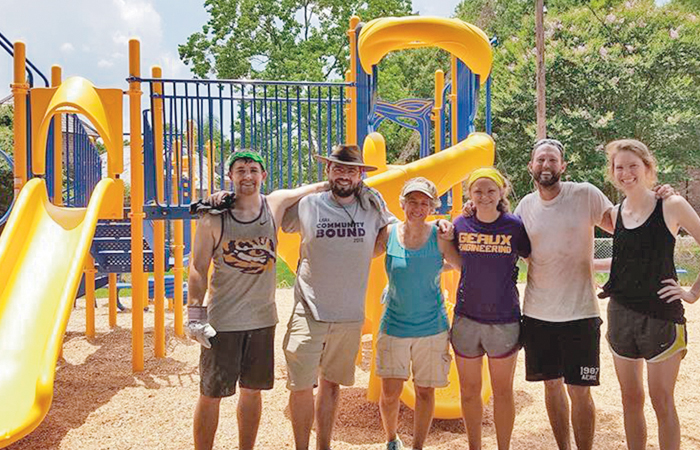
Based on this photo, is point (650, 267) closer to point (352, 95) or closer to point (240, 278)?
point (240, 278)

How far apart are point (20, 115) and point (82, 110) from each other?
1.18 m

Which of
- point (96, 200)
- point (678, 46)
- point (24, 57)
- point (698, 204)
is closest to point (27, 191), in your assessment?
point (96, 200)

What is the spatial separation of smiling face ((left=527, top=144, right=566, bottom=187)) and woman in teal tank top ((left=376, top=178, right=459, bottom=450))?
1.84 feet

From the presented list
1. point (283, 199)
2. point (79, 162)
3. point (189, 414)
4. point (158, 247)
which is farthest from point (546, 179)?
point (79, 162)

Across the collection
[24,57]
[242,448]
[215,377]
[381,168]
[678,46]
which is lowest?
[242,448]

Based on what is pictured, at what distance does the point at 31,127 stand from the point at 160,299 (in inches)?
83.4

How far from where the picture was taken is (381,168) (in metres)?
4.66

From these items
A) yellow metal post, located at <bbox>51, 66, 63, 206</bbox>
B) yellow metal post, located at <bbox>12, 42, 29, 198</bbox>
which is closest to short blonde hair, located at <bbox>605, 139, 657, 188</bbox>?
yellow metal post, located at <bbox>12, 42, 29, 198</bbox>

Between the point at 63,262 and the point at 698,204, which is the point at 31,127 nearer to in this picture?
the point at 63,262

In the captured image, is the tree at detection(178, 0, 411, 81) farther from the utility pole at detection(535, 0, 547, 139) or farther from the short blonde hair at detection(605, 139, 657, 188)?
the short blonde hair at detection(605, 139, 657, 188)

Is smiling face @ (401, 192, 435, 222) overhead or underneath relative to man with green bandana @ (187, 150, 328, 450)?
overhead

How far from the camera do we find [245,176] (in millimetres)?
3238

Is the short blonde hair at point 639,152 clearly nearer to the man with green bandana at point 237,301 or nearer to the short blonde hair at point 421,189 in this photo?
the short blonde hair at point 421,189

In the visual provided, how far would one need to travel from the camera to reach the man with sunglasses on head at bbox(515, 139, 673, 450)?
10.4ft
